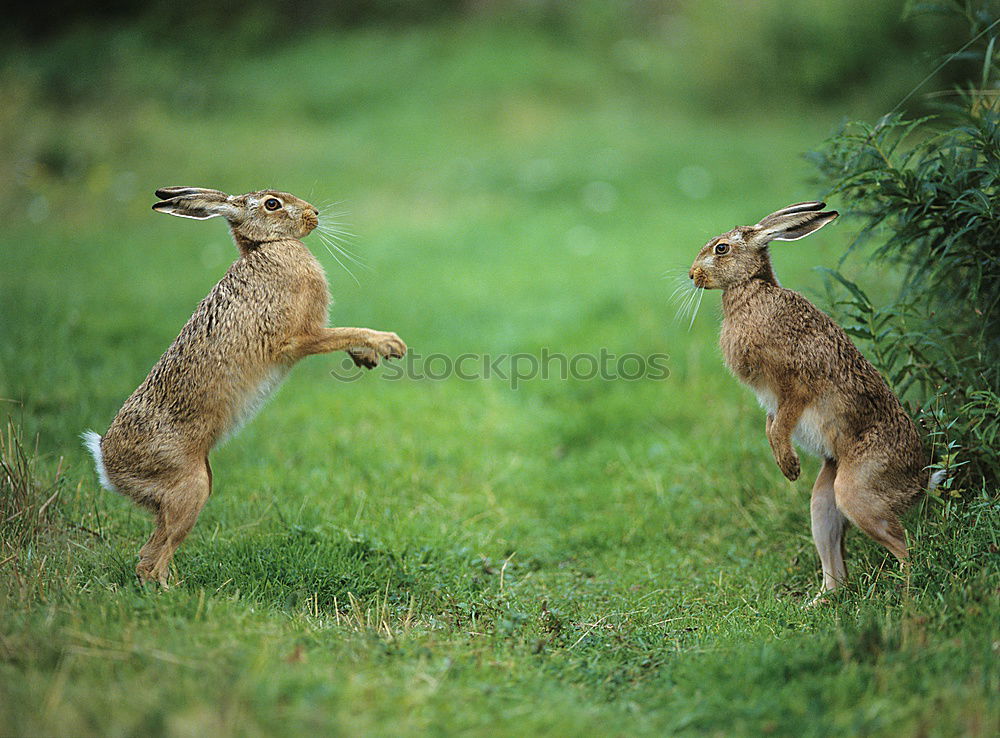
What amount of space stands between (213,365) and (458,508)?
1919mm

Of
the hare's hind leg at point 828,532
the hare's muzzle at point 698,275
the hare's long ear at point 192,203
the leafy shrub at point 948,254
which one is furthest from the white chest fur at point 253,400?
the leafy shrub at point 948,254

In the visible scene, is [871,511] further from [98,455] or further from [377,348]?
[98,455]

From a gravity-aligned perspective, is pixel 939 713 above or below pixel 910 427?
below

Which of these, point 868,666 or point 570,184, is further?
point 570,184

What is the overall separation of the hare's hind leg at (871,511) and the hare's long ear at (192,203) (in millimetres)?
3112

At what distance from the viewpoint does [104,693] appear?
305 centimetres

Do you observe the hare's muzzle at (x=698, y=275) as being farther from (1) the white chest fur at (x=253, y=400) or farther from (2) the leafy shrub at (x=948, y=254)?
(1) the white chest fur at (x=253, y=400)

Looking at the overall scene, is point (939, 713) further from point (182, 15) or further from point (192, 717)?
point (182, 15)

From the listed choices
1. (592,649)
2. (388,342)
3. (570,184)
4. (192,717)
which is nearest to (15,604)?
(192,717)

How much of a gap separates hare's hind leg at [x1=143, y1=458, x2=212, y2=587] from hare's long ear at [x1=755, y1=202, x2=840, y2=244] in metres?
2.88

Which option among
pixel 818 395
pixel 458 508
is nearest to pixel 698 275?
pixel 818 395

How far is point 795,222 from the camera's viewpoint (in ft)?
14.8

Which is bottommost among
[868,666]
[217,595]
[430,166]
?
[217,595]

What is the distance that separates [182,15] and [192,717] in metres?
20.1
